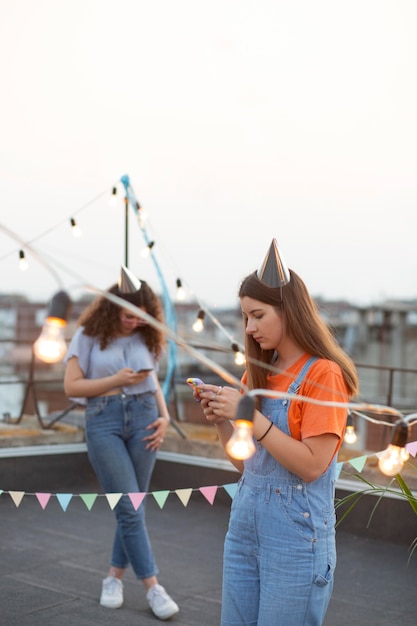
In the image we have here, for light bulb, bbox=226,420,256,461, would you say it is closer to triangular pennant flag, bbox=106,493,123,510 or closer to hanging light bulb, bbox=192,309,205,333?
triangular pennant flag, bbox=106,493,123,510

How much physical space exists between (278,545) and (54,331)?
0.74 meters

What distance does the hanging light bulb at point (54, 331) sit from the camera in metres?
2.06

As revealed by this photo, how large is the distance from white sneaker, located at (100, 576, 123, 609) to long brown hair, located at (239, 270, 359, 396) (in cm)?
198

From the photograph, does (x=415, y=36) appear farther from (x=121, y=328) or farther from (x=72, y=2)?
(x=121, y=328)

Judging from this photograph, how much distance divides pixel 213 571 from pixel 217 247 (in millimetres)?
11339

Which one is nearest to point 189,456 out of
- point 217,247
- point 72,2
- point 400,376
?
point 72,2

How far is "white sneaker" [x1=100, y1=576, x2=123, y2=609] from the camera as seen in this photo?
3804 millimetres

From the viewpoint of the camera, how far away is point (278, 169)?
57.6 ft

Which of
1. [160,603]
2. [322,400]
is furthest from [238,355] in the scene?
[322,400]

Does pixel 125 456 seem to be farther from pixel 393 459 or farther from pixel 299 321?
pixel 393 459

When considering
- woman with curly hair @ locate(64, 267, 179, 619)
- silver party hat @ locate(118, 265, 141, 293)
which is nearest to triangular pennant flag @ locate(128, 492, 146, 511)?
woman with curly hair @ locate(64, 267, 179, 619)

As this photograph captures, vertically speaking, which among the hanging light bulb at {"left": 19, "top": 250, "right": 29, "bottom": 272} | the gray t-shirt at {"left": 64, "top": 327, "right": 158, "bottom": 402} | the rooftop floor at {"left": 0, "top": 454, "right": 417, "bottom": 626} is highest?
the hanging light bulb at {"left": 19, "top": 250, "right": 29, "bottom": 272}

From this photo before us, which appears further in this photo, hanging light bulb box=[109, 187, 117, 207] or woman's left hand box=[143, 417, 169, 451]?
hanging light bulb box=[109, 187, 117, 207]

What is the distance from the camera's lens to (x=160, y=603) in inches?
146
